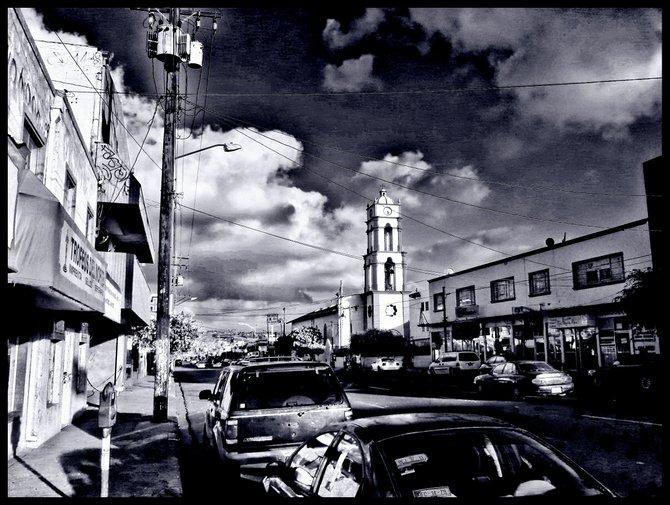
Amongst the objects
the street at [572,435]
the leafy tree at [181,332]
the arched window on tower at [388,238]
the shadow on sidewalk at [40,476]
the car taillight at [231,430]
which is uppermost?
the arched window on tower at [388,238]

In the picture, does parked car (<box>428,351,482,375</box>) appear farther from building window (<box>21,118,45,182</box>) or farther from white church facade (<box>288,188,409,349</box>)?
white church facade (<box>288,188,409,349</box>)

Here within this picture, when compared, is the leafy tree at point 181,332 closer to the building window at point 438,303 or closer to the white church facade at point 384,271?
the building window at point 438,303

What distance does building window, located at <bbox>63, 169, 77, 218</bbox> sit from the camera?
1258 cm

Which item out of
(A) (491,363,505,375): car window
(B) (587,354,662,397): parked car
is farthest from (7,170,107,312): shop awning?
(A) (491,363,505,375): car window

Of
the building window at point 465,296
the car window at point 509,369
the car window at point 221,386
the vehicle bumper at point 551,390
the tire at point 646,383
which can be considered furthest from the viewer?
the building window at point 465,296

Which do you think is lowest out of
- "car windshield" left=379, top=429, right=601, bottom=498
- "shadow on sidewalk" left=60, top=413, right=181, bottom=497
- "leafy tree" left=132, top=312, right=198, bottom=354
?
"shadow on sidewalk" left=60, top=413, right=181, bottom=497

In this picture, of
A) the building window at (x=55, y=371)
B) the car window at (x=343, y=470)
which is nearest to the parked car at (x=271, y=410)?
the car window at (x=343, y=470)

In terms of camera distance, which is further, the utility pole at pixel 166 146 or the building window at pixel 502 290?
the building window at pixel 502 290

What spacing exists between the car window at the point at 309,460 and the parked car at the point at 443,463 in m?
0.29

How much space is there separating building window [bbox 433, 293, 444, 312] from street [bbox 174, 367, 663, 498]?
27.3 metres

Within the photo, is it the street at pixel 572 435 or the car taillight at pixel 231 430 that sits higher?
the car taillight at pixel 231 430

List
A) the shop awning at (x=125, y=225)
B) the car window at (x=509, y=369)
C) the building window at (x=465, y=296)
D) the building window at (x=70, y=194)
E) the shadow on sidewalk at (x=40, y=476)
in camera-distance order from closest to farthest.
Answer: the shadow on sidewalk at (x=40, y=476), the building window at (x=70, y=194), the shop awning at (x=125, y=225), the car window at (x=509, y=369), the building window at (x=465, y=296)

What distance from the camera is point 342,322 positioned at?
3423 inches

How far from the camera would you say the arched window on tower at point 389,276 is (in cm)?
7819
